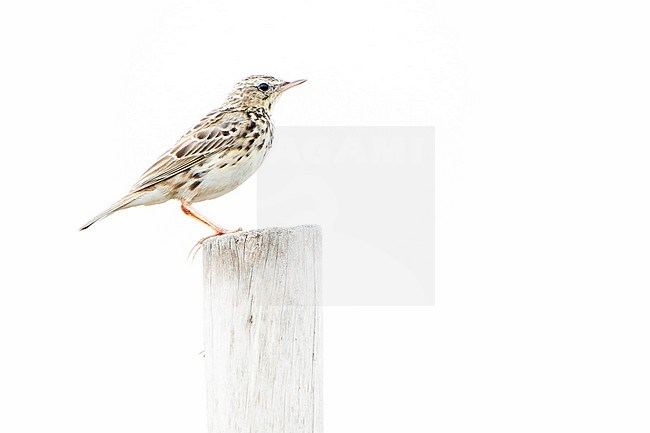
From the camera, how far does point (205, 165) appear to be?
17.3ft

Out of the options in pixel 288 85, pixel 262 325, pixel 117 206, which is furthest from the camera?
pixel 288 85

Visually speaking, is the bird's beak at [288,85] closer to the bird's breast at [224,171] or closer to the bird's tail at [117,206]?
the bird's breast at [224,171]

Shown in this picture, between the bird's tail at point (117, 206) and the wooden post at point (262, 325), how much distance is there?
34.4 inches

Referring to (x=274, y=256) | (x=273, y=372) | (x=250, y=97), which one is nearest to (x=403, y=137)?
(x=250, y=97)

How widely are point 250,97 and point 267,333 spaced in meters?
1.90

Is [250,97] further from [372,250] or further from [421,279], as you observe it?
[421,279]

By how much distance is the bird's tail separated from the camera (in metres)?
5.13

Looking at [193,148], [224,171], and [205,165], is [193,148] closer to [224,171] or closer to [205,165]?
[205,165]

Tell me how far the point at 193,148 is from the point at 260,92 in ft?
2.24

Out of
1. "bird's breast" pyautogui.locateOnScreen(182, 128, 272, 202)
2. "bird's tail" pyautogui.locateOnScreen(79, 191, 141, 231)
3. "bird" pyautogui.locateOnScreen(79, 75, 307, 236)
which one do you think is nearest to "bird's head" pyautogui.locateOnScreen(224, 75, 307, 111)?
"bird" pyautogui.locateOnScreen(79, 75, 307, 236)

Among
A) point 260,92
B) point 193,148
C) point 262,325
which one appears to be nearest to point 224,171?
point 193,148

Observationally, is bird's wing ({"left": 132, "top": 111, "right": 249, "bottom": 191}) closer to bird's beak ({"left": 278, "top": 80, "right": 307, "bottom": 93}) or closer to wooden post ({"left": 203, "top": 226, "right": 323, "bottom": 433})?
bird's beak ({"left": 278, "top": 80, "right": 307, "bottom": 93})

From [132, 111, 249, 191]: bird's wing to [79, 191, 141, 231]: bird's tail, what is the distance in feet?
0.20

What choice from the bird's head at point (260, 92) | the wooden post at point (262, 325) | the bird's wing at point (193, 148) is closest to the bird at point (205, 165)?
the bird's wing at point (193, 148)
